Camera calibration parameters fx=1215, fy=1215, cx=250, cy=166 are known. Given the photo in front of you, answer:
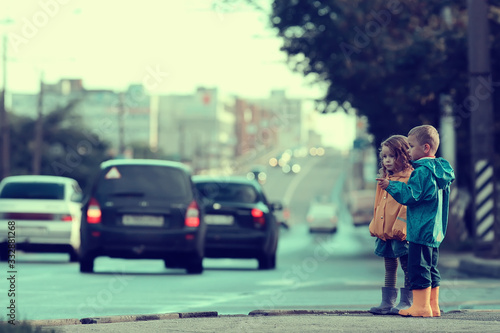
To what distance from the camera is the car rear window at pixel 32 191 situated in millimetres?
21719

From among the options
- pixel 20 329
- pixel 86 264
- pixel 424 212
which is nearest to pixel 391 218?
pixel 424 212

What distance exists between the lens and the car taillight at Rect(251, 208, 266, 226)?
20.1 m

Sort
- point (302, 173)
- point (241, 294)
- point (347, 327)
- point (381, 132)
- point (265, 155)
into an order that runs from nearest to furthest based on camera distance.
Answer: point (347, 327) < point (241, 294) < point (381, 132) < point (302, 173) < point (265, 155)

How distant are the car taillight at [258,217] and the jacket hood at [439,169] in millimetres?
11456

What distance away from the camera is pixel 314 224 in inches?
2516

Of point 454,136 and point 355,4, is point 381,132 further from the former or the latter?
point 355,4

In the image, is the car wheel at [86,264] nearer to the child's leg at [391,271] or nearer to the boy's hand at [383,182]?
the child's leg at [391,271]

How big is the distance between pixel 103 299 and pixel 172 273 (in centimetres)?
594

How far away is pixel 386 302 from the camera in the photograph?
30.1 ft

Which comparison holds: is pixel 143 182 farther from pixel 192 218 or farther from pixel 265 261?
pixel 265 261

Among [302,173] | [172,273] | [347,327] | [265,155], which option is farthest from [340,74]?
[265,155]

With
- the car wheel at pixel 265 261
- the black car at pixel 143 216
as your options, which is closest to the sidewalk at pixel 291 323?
the black car at pixel 143 216

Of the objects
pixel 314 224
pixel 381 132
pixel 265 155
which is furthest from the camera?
pixel 265 155

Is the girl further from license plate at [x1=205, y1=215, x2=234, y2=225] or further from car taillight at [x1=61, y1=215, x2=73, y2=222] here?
car taillight at [x1=61, y1=215, x2=73, y2=222]
